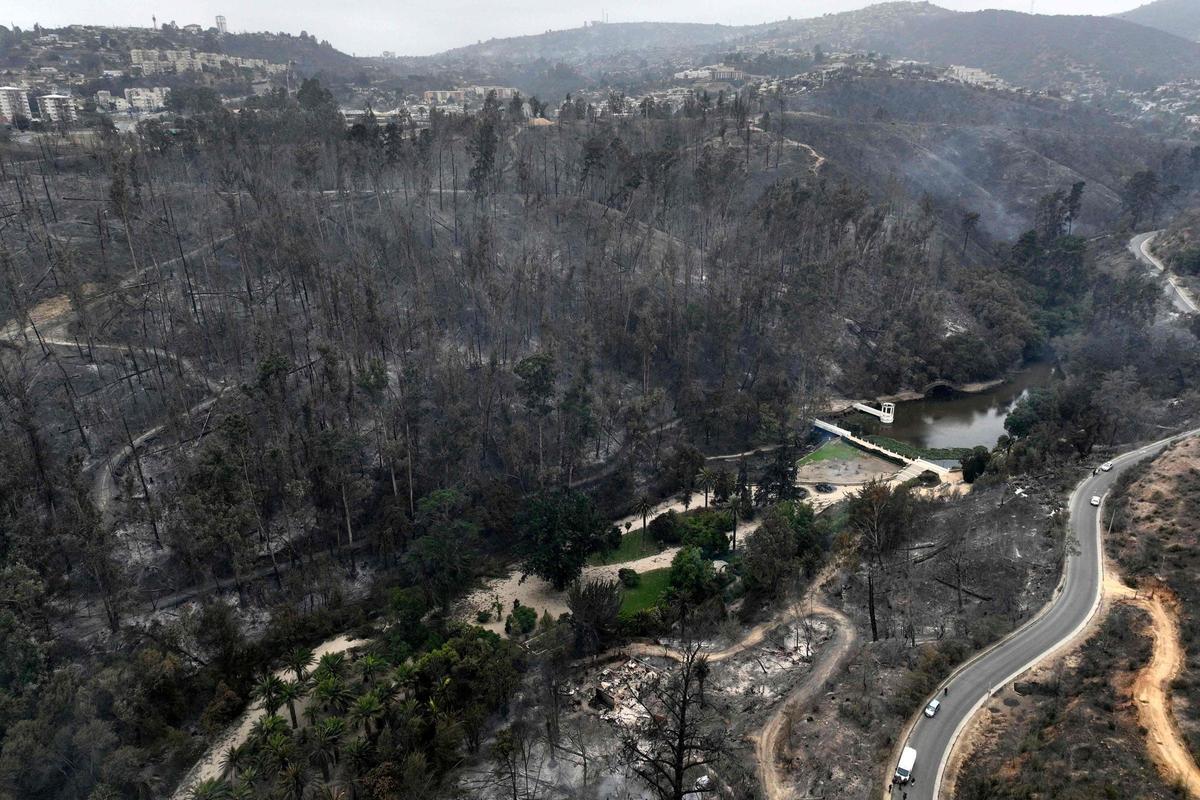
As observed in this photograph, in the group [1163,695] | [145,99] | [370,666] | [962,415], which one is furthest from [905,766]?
[145,99]

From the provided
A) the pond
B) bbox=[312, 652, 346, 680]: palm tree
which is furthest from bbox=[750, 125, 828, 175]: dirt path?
bbox=[312, 652, 346, 680]: palm tree

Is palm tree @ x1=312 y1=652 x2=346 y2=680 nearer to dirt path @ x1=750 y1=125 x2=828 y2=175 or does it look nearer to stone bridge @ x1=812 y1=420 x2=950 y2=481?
stone bridge @ x1=812 y1=420 x2=950 y2=481

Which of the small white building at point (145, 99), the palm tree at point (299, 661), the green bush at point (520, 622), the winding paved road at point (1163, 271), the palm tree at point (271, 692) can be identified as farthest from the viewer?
the small white building at point (145, 99)

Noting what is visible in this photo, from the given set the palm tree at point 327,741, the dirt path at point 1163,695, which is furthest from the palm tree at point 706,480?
the palm tree at point 327,741

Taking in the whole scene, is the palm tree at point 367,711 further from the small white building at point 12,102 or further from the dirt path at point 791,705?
the small white building at point 12,102

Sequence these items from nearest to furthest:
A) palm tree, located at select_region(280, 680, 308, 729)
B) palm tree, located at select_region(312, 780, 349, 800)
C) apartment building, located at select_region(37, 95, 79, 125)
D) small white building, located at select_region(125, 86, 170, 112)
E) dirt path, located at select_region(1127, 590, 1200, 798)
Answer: dirt path, located at select_region(1127, 590, 1200, 798)
palm tree, located at select_region(312, 780, 349, 800)
palm tree, located at select_region(280, 680, 308, 729)
apartment building, located at select_region(37, 95, 79, 125)
small white building, located at select_region(125, 86, 170, 112)

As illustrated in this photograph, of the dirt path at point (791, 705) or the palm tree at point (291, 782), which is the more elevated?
the palm tree at point (291, 782)

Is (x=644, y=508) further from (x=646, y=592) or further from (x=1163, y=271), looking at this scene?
(x=1163, y=271)

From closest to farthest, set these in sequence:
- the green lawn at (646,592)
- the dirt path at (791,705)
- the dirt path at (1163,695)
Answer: the dirt path at (1163,695), the dirt path at (791,705), the green lawn at (646,592)
